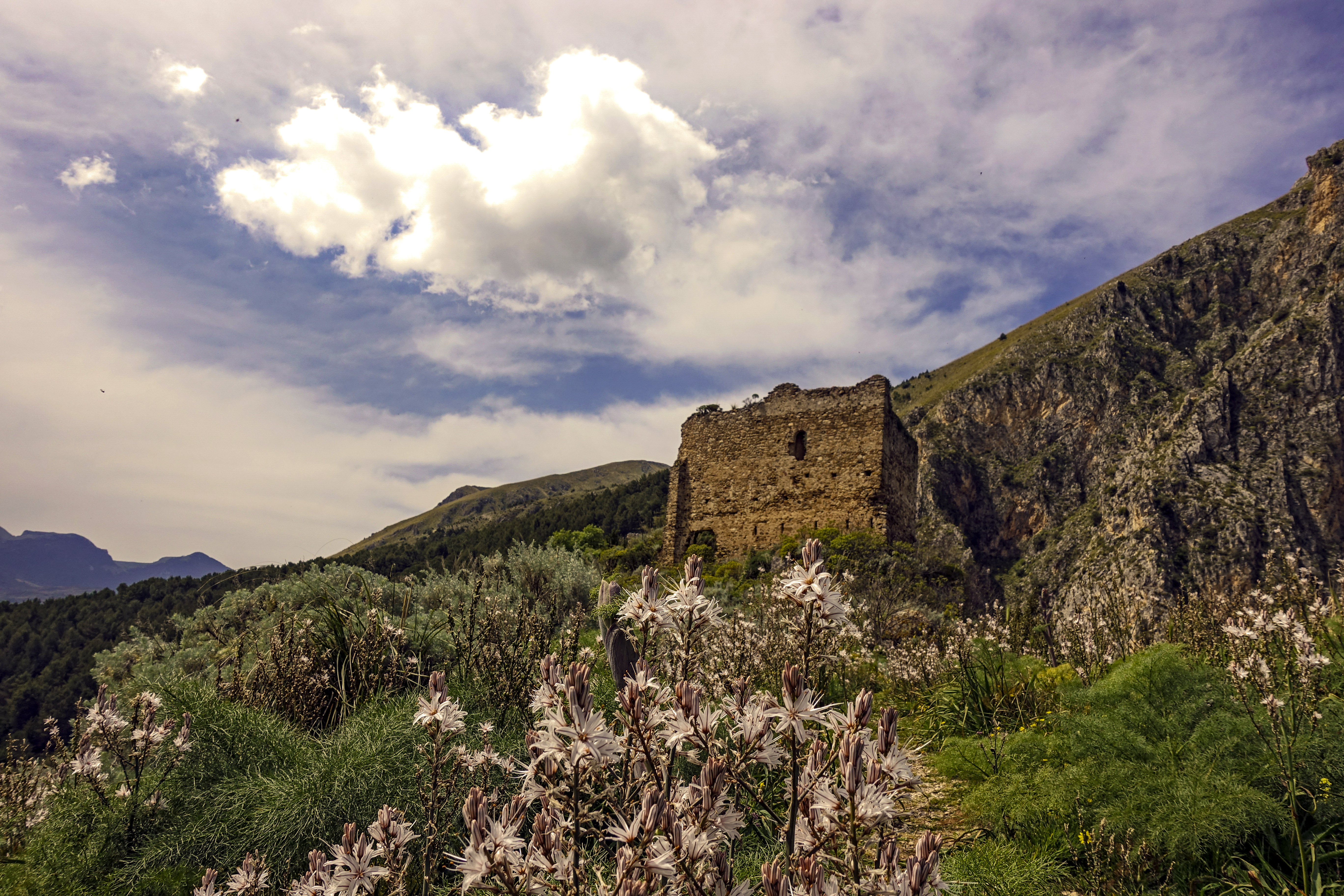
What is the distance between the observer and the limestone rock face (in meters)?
49.4

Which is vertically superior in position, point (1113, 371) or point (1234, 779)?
point (1113, 371)

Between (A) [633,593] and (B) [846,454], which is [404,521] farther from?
(A) [633,593]

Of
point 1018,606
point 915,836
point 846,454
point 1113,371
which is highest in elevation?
point 1113,371

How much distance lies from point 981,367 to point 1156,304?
898 inches

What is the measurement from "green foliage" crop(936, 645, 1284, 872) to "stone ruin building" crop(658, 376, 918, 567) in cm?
1377

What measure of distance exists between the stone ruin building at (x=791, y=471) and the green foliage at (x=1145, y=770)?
1377 cm

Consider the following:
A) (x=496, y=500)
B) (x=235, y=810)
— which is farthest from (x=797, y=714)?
(x=496, y=500)

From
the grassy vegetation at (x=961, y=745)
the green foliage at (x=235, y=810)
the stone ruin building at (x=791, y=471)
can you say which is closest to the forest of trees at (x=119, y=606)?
the stone ruin building at (x=791, y=471)

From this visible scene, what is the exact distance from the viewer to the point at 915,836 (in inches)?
142

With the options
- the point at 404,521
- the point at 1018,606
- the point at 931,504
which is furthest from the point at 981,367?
the point at 404,521

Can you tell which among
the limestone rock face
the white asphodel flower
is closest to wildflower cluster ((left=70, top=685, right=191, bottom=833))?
the white asphodel flower

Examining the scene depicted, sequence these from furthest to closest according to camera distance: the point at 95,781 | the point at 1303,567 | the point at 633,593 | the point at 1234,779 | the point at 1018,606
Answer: the point at 1018,606, the point at 1303,567, the point at 95,781, the point at 1234,779, the point at 633,593

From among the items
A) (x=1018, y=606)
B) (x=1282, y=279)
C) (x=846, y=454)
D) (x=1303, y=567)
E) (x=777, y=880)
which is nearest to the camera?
(x=777, y=880)

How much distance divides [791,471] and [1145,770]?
16.0 meters
